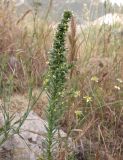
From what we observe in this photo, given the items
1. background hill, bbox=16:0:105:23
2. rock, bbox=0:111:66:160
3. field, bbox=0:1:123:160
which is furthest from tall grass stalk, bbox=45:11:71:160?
background hill, bbox=16:0:105:23

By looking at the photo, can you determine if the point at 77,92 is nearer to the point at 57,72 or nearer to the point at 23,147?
the point at 23,147

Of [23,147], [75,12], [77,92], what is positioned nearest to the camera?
[23,147]

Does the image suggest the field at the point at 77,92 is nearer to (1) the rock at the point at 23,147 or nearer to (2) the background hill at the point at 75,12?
(1) the rock at the point at 23,147

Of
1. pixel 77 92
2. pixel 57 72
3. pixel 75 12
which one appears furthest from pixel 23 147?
pixel 75 12

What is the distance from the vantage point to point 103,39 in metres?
4.08

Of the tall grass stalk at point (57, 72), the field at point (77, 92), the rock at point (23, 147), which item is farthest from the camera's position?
the field at point (77, 92)

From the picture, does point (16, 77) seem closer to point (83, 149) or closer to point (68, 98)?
point (68, 98)

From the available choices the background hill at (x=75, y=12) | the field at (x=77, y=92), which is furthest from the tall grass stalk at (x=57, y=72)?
the background hill at (x=75, y=12)

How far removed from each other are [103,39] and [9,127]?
188 cm

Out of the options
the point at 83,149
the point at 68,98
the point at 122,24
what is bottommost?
the point at 83,149

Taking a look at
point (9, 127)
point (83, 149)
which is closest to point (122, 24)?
point (83, 149)

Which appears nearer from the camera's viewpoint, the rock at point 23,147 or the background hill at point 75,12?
the rock at point 23,147

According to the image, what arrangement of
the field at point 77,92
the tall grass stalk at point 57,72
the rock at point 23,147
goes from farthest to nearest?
the field at point 77,92, the rock at point 23,147, the tall grass stalk at point 57,72

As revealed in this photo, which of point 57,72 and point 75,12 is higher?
point 75,12
